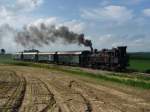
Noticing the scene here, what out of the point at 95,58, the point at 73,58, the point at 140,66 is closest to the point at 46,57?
the point at 73,58

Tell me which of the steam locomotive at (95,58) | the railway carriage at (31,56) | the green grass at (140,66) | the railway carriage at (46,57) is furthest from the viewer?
the railway carriage at (31,56)

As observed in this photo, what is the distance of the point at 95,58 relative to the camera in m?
57.2

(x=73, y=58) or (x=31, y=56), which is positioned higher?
(x=31, y=56)

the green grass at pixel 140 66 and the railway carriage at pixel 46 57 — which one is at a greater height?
the railway carriage at pixel 46 57

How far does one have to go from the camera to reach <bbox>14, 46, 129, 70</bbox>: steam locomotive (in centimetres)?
5150

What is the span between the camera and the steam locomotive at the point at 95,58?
5150cm

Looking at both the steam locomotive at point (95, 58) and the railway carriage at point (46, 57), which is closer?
the steam locomotive at point (95, 58)

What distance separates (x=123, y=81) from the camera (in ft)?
122

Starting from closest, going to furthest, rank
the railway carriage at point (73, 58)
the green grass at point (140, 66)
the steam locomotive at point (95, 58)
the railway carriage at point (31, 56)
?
the steam locomotive at point (95, 58), the green grass at point (140, 66), the railway carriage at point (73, 58), the railway carriage at point (31, 56)

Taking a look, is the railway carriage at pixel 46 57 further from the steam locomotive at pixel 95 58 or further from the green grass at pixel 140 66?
the green grass at pixel 140 66

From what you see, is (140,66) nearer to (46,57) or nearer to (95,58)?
(95,58)

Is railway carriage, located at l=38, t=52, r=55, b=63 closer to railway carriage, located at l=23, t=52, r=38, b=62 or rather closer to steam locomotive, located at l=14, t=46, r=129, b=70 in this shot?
steam locomotive, located at l=14, t=46, r=129, b=70

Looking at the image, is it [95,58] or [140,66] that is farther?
[140,66]

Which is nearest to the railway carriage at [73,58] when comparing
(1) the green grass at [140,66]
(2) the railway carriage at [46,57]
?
(2) the railway carriage at [46,57]
